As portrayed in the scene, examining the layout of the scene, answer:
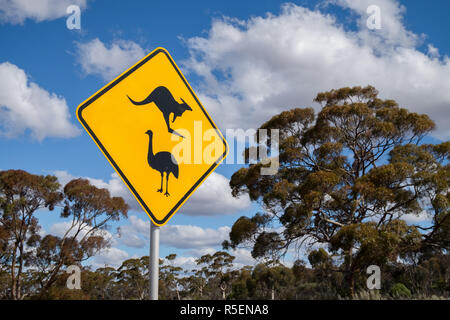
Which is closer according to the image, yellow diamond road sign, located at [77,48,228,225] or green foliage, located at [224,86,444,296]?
yellow diamond road sign, located at [77,48,228,225]

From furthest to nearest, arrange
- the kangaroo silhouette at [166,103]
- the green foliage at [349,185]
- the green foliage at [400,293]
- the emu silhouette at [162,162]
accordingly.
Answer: the green foliage at [349,185]
the green foliage at [400,293]
the kangaroo silhouette at [166,103]
the emu silhouette at [162,162]

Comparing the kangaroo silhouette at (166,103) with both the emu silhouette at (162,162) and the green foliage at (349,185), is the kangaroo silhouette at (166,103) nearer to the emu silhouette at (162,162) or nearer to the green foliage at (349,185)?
the emu silhouette at (162,162)

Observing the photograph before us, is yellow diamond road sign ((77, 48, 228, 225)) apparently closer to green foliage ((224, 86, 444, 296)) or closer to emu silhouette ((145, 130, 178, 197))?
emu silhouette ((145, 130, 178, 197))

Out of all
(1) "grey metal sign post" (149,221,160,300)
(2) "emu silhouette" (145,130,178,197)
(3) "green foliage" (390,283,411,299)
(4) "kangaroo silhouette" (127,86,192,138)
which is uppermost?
(4) "kangaroo silhouette" (127,86,192,138)

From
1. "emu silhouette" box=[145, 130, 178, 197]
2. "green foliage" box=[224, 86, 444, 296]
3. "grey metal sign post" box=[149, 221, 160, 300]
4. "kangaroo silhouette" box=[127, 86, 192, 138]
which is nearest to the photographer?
"grey metal sign post" box=[149, 221, 160, 300]

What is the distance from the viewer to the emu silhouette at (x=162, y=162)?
7.53 ft

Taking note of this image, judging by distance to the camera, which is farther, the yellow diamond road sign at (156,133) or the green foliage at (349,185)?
the green foliage at (349,185)

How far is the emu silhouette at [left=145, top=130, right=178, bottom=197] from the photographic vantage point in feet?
7.53

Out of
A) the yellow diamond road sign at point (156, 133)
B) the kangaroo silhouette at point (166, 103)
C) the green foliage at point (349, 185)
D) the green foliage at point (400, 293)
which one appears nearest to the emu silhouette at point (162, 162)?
the yellow diamond road sign at point (156, 133)

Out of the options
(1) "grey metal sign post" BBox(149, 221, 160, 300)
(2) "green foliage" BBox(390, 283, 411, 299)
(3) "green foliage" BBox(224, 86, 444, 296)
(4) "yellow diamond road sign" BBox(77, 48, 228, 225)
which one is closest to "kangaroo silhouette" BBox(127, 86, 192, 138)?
(4) "yellow diamond road sign" BBox(77, 48, 228, 225)

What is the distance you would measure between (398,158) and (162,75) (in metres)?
15.4

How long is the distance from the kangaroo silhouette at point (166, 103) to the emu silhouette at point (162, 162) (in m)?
0.17

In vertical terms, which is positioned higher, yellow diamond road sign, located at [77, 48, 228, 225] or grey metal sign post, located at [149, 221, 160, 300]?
yellow diamond road sign, located at [77, 48, 228, 225]
